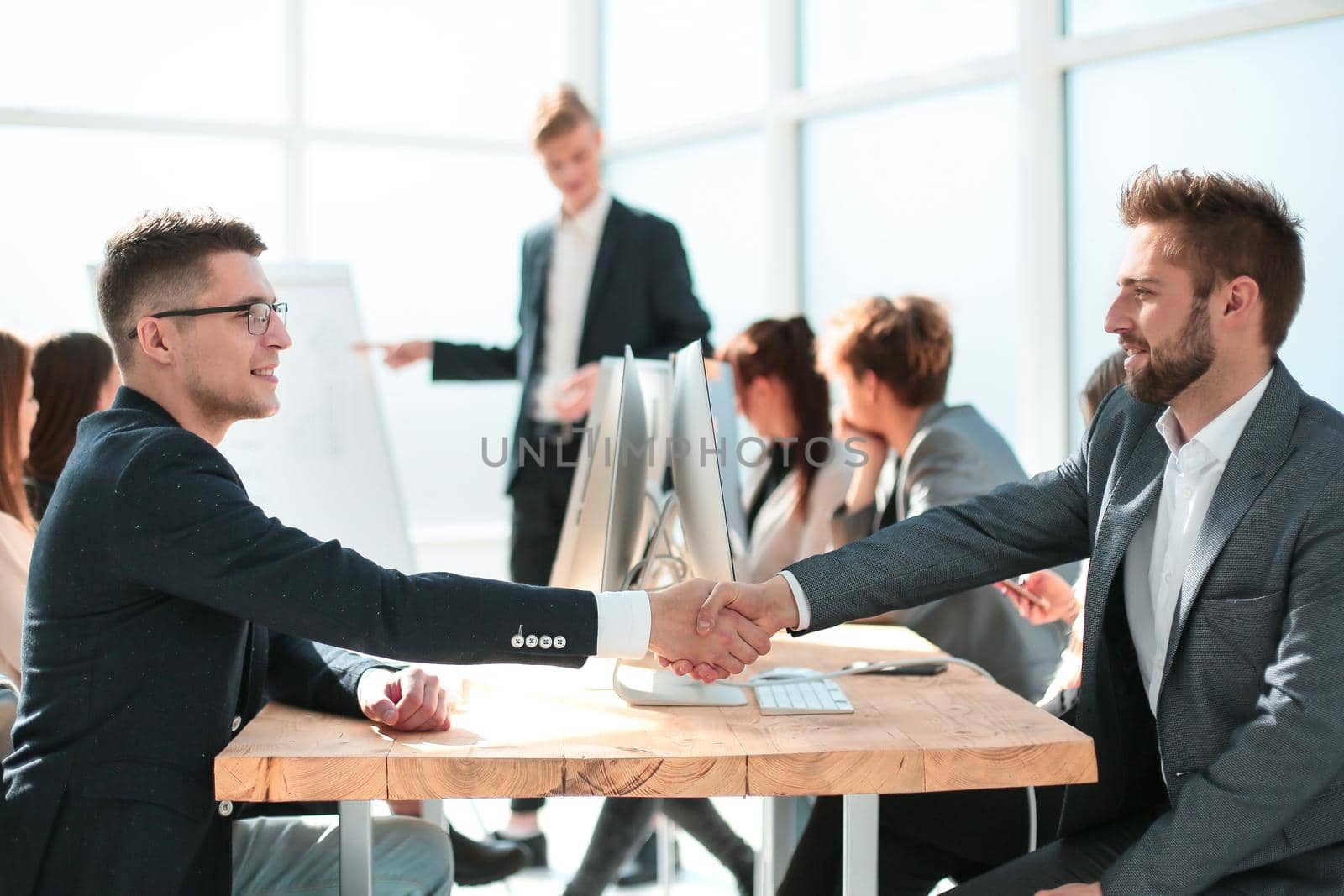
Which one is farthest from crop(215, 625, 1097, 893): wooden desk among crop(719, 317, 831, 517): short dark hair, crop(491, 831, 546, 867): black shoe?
crop(491, 831, 546, 867): black shoe

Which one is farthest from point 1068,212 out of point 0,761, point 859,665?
point 0,761

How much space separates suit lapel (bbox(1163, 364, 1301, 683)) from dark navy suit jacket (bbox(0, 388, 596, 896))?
31.5 inches

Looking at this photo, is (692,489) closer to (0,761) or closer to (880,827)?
(880,827)

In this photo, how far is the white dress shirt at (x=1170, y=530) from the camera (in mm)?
1491

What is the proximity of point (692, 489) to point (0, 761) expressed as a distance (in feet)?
2.90

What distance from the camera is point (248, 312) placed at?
1.60 metres

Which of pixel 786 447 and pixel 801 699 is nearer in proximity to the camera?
pixel 801 699

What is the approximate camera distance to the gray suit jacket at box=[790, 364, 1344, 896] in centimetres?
132

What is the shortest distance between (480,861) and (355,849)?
3.81ft

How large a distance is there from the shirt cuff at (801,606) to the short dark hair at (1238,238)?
0.67 metres

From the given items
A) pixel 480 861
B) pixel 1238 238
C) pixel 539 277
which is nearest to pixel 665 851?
pixel 480 861

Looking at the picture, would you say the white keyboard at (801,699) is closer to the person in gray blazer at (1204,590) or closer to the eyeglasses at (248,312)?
the person in gray blazer at (1204,590)

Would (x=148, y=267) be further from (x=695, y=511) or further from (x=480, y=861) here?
(x=480, y=861)

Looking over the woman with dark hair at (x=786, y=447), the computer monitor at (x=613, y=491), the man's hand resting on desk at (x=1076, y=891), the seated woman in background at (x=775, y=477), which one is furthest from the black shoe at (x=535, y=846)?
the man's hand resting on desk at (x=1076, y=891)
